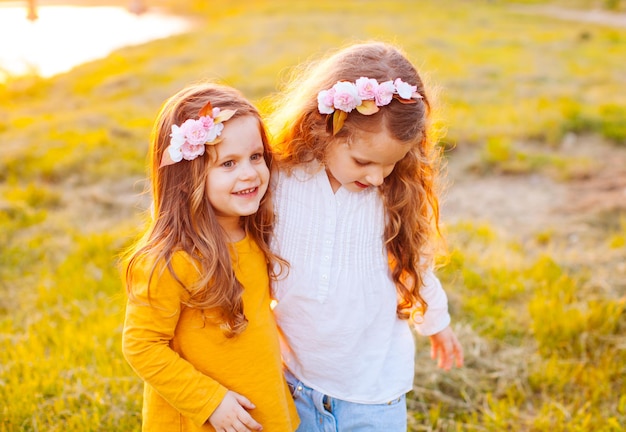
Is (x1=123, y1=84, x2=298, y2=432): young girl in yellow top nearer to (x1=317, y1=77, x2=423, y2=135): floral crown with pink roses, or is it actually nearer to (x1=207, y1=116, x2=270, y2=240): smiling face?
(x1=207, y1=116, x2=270, y2=240): smiling face

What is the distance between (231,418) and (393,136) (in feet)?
2.79

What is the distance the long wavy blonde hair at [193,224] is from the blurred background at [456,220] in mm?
532

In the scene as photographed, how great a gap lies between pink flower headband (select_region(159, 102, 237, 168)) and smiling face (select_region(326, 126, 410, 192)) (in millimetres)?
343

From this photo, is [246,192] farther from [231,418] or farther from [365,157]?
[231,418]

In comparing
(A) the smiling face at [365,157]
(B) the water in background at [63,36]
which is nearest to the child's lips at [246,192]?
(A) the smiling face at [365,157]

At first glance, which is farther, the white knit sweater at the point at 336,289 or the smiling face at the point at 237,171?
the white knit sweater at the point at 336,289

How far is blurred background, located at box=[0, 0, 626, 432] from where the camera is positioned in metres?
2.44

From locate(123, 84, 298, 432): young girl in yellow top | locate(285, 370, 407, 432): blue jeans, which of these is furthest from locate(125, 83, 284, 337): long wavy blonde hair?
locate(285, 370, 407, 432): blue jeans

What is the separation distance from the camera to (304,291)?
1761 mm

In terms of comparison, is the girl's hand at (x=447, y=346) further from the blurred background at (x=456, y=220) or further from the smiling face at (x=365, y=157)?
the smiling face at (x=365, y=157)

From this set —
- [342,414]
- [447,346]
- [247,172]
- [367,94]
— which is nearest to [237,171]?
[247,172]

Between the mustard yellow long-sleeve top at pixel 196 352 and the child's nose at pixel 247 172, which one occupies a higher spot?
the child's nose at pixel 247 172

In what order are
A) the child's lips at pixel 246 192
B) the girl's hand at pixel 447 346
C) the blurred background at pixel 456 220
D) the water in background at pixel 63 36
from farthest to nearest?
the water in background at pixel 63 36, the blurred background at pixel 456 220, the girl's hand at pixel 447 346, the child's lips at pixel 246 192

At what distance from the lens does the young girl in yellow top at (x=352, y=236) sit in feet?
5.47
